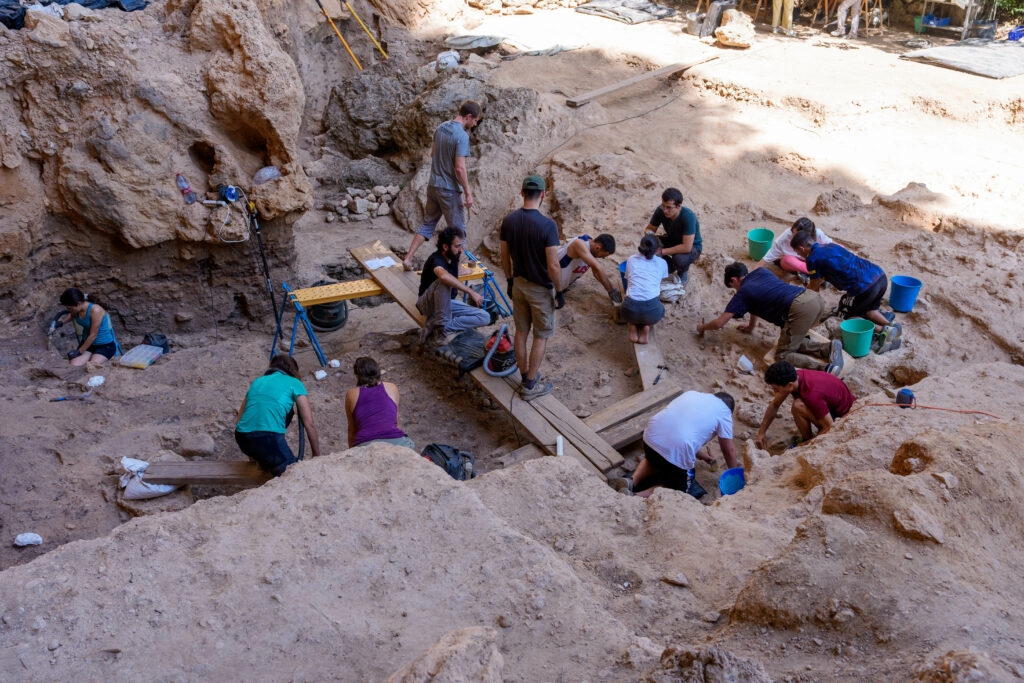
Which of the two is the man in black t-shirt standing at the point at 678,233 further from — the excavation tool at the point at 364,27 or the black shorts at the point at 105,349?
the excavation tool at the point at 364,27

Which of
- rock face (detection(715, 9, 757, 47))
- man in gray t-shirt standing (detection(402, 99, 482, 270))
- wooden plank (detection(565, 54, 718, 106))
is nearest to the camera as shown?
man in gray t-shirt standing (detection(402, 99, 482, 270))

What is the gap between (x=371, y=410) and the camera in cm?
500

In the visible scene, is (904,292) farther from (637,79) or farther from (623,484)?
(637,79)

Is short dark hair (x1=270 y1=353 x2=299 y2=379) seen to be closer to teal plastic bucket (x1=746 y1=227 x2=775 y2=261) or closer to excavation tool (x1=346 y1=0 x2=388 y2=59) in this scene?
teal plastic bucket (x1=746 y1=227 x2=775 y2=261)

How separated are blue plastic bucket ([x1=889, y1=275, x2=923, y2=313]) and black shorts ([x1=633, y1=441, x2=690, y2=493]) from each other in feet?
9.83

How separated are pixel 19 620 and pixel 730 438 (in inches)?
165

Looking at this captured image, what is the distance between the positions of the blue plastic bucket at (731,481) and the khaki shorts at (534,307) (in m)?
1.70

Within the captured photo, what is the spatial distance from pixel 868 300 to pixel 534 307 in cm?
291

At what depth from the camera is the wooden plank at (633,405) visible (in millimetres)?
5992

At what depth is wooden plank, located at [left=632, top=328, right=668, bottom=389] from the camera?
6.47 metres

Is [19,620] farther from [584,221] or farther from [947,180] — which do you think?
[947,180]

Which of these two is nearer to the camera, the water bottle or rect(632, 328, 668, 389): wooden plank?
rect(632, 328, 668, 389): wooden plank

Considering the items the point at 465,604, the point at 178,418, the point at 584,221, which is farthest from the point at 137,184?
the point at 465,604

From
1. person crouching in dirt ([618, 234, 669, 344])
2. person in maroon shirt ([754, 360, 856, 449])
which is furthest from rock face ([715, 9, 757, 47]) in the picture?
person in maroon shirt ([754, 360, 856, 449])
